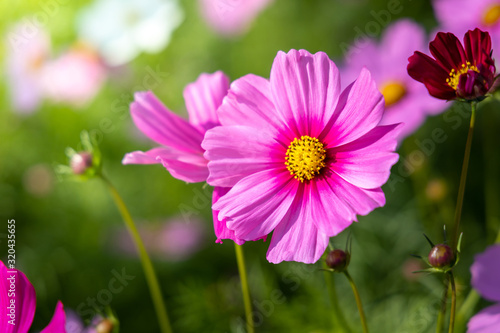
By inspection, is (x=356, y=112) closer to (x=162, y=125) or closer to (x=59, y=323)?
(x=162, y=125)

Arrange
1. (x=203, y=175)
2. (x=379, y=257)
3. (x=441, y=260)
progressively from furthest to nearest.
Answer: (x=379, y=257), (x=203, y=175), (x=441, y=260)

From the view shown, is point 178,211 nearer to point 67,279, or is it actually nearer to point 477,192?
point 67,279

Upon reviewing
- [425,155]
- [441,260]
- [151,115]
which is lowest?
[425,155]

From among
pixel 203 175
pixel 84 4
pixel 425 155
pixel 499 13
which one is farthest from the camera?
pixel 84 4

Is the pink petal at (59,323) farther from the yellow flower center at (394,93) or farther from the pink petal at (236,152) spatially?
the yellow flower center at (394,93)

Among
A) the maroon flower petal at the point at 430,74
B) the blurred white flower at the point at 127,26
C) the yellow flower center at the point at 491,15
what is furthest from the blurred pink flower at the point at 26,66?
the maroon flower petal at the point at 430,74

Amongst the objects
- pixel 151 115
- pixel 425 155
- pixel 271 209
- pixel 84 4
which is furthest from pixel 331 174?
pixel 84 4

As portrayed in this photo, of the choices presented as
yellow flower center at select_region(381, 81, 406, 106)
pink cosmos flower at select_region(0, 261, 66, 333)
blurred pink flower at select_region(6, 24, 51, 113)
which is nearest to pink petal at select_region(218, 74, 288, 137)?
pink cosmos flower at select_region(0, 261, 66, 333)
